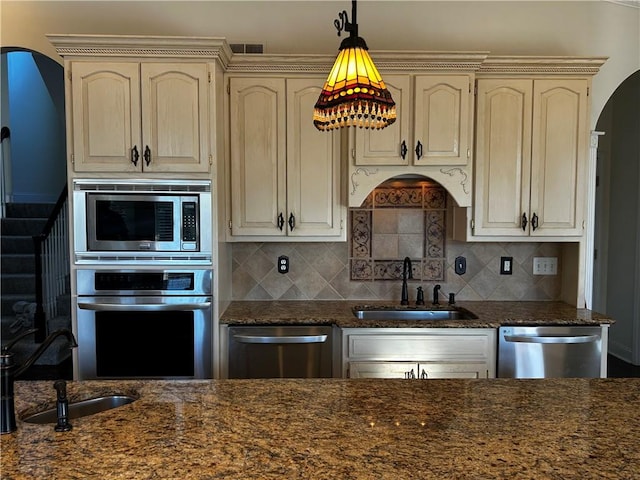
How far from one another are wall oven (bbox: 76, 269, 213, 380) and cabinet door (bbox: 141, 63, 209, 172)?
0.64m

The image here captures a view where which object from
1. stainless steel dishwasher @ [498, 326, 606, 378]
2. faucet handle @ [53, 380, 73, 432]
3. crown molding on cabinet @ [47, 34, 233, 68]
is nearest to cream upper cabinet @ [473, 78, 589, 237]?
stainless steel dishwasher @ [498, 326, 606, 378]

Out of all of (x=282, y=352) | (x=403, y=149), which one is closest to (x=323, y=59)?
(x=403, y=149)

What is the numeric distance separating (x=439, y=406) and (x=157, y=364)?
1.91 m

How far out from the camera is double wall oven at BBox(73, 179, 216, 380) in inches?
110

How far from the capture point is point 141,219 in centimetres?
279

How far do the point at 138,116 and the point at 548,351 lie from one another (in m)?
2.78

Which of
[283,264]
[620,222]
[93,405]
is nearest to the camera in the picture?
→ [93,405]

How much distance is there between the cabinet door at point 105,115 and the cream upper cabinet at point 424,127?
4.40ft

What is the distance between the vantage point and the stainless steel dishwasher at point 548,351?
290 centimetres

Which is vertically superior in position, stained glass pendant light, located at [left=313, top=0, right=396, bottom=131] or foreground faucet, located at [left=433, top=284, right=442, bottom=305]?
stained glass pendant light, located at [left=313, top=0, right=396, bottom=131]

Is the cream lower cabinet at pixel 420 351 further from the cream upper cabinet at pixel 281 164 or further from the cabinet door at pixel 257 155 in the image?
the cabinet door at pixel 257 155

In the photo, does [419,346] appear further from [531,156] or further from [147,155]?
[147,155]

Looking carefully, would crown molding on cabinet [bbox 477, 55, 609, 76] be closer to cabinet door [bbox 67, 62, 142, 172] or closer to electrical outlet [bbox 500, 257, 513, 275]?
electrical outlet [bbox 500, 257, 513, 275]

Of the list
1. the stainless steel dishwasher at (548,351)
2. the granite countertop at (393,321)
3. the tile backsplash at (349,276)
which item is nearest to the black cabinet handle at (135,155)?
the tile backsplash at (349,276)
